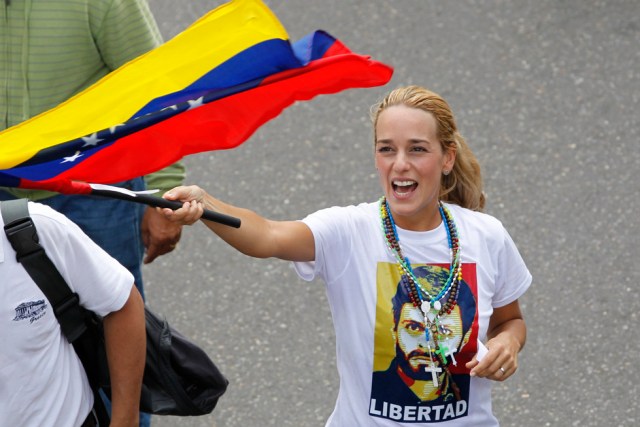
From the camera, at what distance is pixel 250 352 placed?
219 inches

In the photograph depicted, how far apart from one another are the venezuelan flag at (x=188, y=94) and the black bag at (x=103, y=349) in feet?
0.75

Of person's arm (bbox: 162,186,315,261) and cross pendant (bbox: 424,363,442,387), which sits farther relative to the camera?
cross pendant (bbox: 424,363,442,387)

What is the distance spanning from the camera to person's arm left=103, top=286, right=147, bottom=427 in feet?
11.1

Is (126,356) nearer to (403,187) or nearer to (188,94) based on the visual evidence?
(188,94)

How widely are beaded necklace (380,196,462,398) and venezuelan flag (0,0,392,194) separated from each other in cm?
45

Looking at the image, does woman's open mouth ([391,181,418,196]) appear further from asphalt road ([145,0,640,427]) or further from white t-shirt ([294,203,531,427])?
asphalt road ([145,0,640,427])

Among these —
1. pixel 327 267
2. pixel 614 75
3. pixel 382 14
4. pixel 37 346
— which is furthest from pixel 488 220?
pixel 382 14

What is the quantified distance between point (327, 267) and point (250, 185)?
326 cm

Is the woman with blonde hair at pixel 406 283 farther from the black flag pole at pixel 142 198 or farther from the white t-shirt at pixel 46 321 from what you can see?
the white t-shirt at pixel 46 321

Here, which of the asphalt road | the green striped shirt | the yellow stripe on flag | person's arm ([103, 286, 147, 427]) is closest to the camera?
the yellow stripe on flag

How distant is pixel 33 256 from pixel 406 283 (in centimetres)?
101

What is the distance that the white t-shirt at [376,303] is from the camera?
3.30m

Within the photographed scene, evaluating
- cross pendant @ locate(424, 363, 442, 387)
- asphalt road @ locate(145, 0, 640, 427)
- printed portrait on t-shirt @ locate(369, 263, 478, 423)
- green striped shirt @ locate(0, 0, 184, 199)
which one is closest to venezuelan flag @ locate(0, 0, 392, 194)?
printed portrait on t-shirt @ locate(369, 263, 478, 423)

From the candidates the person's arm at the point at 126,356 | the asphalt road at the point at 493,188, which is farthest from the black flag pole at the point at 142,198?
the asphalt road at the point at 493,188
